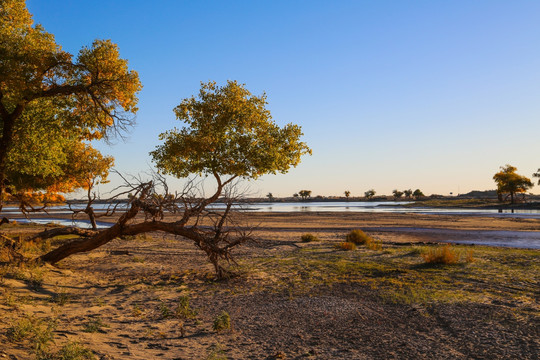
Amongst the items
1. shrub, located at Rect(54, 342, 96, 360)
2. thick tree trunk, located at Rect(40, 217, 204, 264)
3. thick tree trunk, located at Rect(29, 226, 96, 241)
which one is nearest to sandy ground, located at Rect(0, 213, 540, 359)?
shrub, located at Rect(54, 342, 96, 360)

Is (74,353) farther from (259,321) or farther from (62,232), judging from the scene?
(62,232)

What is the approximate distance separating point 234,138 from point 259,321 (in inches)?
390

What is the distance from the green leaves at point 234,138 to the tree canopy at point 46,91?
4.03 m

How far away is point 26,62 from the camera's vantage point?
1195cm

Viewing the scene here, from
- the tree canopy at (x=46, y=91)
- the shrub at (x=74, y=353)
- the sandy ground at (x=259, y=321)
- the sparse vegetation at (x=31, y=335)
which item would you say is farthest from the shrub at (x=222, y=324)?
the tree canopy at (x=46, y=91)

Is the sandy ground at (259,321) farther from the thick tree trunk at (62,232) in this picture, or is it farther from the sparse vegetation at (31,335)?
the thick tree trunk at (62,232)

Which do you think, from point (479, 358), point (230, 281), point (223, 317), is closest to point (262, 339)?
point (223, 317)

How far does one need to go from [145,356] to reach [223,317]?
187cm

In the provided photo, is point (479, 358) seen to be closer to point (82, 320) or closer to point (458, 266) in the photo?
point (82, 320)

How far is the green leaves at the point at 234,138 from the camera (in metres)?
17.0

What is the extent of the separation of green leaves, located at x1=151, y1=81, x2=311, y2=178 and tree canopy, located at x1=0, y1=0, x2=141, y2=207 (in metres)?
4.03

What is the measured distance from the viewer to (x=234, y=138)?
17.3 meters

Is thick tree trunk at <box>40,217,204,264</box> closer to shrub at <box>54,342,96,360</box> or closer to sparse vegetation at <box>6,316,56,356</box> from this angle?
sparse vegetation at <box>6,316,56,356</box>

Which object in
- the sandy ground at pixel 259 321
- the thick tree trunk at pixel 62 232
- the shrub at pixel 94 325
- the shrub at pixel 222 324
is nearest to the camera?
the sandy ground at pixel 259 321
